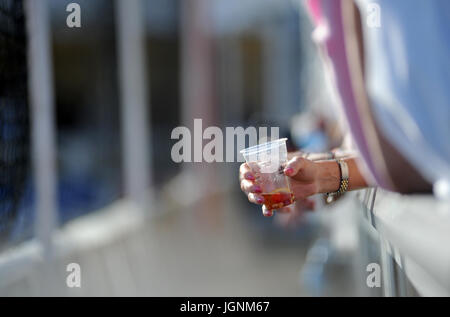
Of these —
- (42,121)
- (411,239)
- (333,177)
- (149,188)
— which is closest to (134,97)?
(149,188)

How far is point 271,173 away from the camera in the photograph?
3.28 feet

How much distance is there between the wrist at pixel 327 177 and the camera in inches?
41.0

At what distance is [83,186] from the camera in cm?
327

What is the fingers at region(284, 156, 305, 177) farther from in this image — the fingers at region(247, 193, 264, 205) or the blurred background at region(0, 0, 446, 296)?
the blurred background at region(0, 0, 446, 296)

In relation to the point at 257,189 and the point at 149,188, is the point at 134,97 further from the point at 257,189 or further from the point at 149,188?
the point at 257,189

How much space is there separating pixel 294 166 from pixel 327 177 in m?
0.10

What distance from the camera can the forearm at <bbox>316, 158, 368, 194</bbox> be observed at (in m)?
1.04

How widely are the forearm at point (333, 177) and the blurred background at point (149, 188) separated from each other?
0.16ft

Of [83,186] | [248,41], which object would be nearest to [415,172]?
[83,186]

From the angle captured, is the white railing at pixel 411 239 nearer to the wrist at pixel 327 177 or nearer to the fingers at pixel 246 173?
the wrist at pixel 327 177

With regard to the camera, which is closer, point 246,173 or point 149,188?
point 246,173

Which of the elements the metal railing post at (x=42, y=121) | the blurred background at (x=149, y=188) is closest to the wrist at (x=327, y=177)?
the blurred background at (x=149, y=188)

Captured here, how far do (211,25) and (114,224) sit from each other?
2.40m
